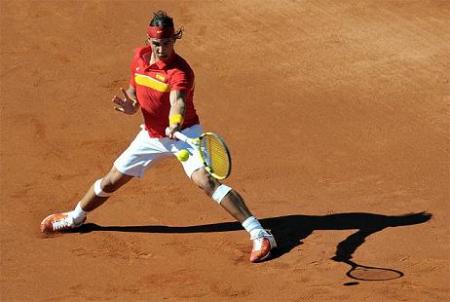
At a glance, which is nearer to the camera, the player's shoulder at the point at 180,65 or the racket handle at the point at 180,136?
the racket handle at the point at 180,136

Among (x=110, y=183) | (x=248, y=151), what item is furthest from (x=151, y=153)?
(x=248, y=151)

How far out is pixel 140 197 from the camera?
41.3 feet

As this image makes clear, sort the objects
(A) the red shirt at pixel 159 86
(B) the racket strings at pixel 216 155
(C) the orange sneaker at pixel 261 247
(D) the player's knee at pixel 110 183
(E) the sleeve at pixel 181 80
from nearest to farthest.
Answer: (B) the racket strings at pixel 216 155 < (E) the sleeve at pixel 181 80 < (A) the red shirt at pixel 159 86 < (C) the orange sneaker at pixel 261 247 < (D) the player's knee at pixel 110 183

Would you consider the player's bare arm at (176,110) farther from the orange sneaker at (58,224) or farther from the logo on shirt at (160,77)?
the orange sneaker at (58,224)

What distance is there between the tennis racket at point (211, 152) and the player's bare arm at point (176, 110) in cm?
6

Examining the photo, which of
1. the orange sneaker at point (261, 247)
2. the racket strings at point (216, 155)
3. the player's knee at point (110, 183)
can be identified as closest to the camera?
the racket strings at point (216, 155)

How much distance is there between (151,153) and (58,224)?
4.49 ft

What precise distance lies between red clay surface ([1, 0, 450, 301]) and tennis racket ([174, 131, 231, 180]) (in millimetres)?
1081

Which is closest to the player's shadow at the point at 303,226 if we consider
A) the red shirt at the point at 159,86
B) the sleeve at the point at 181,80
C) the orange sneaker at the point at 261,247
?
the orange sneaker at the point at 261,247

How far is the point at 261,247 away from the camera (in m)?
11.2

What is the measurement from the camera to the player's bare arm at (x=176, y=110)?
34.6ft

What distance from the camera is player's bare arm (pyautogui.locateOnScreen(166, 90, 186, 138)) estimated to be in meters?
10.5

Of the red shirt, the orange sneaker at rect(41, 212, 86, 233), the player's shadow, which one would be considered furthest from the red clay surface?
the red shirt

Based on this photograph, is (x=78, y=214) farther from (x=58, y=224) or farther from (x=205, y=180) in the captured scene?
(x=205, y=180)
